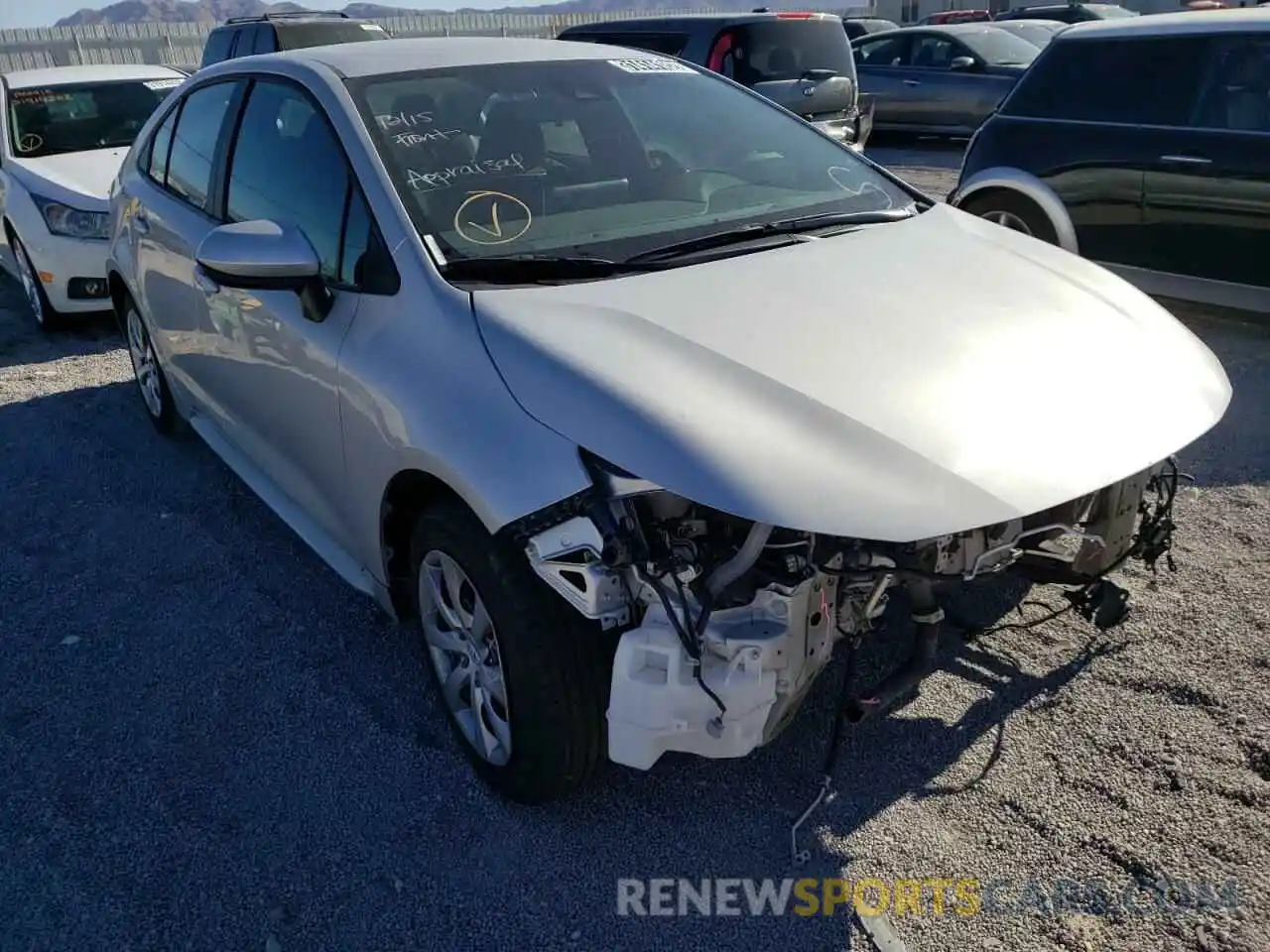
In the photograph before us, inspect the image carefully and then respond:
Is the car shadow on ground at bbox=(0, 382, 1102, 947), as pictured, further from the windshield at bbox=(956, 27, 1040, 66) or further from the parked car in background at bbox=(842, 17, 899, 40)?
the parked car in background at bbox=(842, 17, 899, 40)

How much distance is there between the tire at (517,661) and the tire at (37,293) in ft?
18.8

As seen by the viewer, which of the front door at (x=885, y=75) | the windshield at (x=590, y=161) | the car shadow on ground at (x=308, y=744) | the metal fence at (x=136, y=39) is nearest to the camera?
the car shadow on ground at (x=308, y=744)

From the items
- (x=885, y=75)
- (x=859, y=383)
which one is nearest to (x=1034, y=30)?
(x=885, y=75)

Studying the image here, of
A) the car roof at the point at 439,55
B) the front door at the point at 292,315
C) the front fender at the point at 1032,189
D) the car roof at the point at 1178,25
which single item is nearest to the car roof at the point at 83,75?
the car roof at the point at 439,55

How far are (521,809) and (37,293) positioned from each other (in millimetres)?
6298

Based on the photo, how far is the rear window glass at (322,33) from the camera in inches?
416

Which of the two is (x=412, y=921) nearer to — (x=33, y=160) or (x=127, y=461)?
(x=127, y=461)

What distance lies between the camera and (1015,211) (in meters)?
6.50

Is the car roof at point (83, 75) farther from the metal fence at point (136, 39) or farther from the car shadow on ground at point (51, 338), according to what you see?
the metal fence at point (136, 39)

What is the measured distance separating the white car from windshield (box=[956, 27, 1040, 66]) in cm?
932

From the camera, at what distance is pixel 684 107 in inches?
145

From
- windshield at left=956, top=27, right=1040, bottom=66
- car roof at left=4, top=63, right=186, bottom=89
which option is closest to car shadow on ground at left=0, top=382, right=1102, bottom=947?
car roof at left=4, top=63, right=186, bottom=89

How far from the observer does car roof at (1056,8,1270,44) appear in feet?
18.5

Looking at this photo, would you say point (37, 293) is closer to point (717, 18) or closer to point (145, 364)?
point (145, 364)
